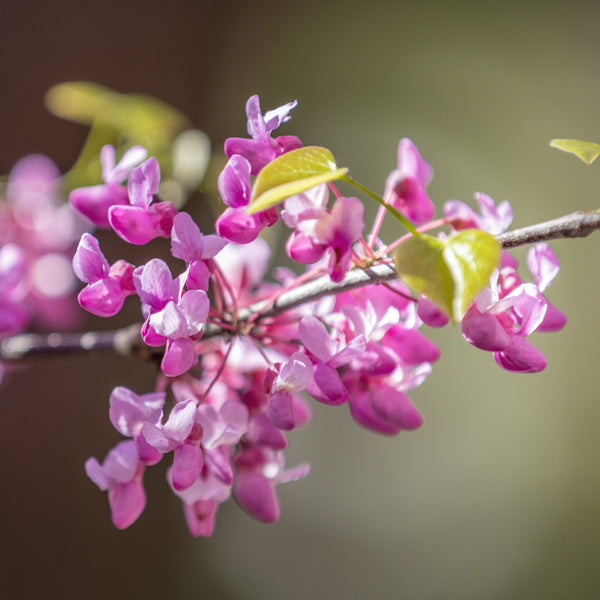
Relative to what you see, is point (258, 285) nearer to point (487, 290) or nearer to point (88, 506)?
point (487, 290)

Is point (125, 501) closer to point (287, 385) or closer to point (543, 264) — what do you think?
point (287, 385)

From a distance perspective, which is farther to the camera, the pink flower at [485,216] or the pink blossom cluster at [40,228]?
the pink blossom cluster at [40,228]

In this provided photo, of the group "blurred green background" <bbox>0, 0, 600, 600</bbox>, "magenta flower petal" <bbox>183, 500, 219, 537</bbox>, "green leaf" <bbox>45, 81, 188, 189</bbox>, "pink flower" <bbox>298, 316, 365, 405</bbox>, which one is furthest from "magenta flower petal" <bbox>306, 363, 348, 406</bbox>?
"blurred green background" <bbox>0, 0, 600, 600</bbox>

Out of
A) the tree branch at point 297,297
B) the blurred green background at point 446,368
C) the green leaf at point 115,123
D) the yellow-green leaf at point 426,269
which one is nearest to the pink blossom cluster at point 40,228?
the green leaf at point 115,123

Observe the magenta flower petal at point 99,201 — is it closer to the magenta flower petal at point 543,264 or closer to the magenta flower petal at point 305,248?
the magenta flower petal at point 305,248

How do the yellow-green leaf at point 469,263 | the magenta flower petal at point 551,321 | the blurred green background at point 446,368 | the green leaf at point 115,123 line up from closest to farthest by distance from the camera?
the yellow-green leaf at point 469,263 → the magenta flower petal at point 551,321 → the green leaf at point 115,123 → the blurred green background at point 446,368

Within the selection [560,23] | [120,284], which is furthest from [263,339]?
[560,23]

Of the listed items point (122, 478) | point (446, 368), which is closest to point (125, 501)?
point (122, 478)
